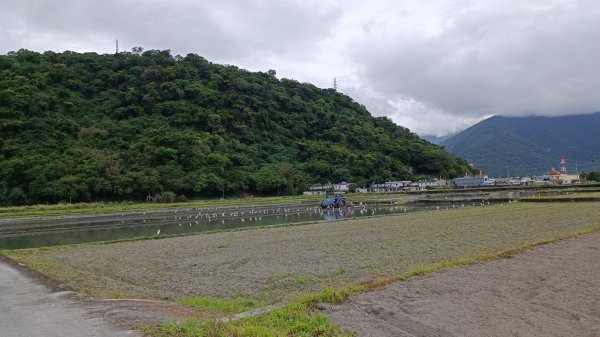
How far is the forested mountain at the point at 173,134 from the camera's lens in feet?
214

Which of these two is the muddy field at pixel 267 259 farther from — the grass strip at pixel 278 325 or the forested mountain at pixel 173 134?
the forested mountain at pixel 173 134

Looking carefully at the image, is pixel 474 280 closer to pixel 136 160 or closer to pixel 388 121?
pixel 136 160

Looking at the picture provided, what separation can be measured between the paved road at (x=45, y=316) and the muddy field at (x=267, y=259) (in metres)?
0.83

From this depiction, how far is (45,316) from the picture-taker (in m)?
7.44

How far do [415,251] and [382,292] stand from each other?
6.27 metres

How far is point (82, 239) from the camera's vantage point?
83.2 ft

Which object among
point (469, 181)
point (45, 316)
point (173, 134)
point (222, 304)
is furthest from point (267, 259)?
point (469, 181)

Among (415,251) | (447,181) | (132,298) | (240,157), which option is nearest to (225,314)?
(132,298)

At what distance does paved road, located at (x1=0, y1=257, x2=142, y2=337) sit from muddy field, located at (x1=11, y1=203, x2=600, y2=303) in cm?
83

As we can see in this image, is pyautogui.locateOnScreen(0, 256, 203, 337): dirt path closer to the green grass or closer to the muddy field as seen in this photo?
the green grass

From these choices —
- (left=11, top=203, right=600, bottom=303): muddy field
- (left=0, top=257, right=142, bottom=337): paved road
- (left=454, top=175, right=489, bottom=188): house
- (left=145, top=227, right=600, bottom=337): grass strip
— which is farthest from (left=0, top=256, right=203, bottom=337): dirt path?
(left=454, top=175, right=489, bottom=188): house

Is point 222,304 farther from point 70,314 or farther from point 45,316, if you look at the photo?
point 45,316

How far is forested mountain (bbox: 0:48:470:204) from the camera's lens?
2574 inches

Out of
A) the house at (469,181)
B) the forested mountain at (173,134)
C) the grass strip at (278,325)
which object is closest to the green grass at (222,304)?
the grass strip at (278,325)
